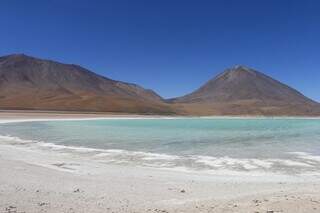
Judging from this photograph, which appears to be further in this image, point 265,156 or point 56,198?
point 265,156

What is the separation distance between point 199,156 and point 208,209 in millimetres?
8308

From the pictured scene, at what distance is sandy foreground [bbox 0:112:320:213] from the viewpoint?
7.01 m

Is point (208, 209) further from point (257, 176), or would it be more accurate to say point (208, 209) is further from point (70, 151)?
point (70, 151)

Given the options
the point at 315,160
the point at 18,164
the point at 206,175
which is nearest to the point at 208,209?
the point at 206,175

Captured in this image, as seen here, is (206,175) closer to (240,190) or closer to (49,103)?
(240,190)

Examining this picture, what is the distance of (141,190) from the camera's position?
8.66 metres

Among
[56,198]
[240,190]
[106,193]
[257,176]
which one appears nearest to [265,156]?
[257,176]

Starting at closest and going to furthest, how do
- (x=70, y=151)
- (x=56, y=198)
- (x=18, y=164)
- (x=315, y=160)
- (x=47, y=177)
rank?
(x=56, y=198), (x=47, y=177), (x=18, y=164), (x=315, y=160), (x=70, y=151)

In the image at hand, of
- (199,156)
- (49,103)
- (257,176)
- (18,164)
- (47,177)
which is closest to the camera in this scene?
(47,177)

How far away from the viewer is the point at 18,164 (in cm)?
1223

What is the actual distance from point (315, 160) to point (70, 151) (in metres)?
10.1

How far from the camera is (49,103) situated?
13562 cm

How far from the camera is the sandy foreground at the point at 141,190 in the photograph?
7.01 metres

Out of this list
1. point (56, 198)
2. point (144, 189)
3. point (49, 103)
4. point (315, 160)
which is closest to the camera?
point (56, 198)
